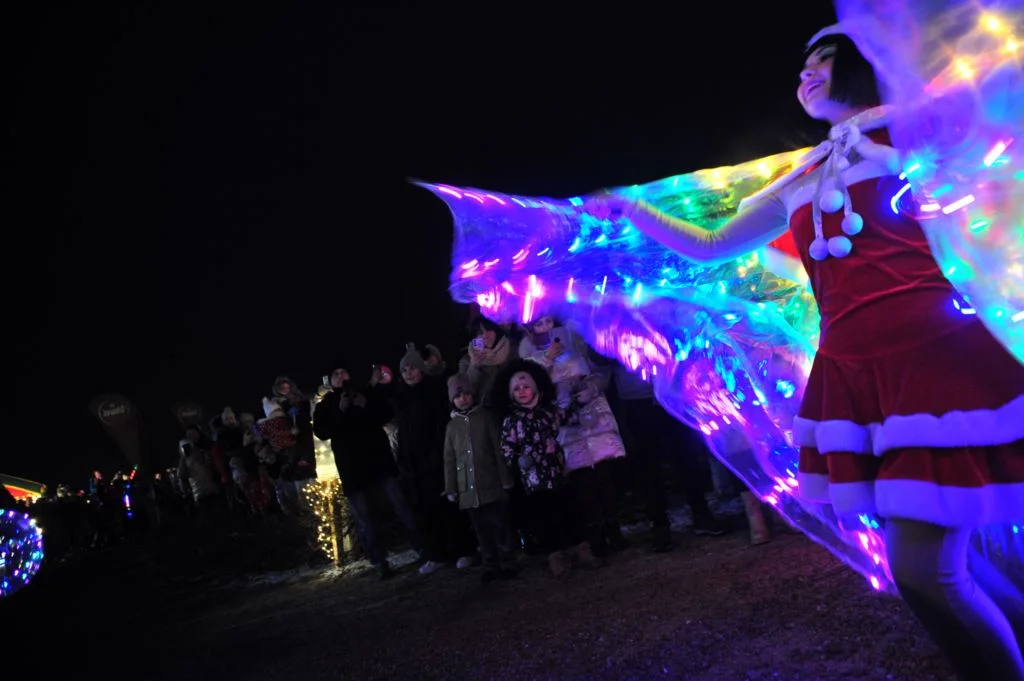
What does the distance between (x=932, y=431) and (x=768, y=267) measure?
115 centimetres

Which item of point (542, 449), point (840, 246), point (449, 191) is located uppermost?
point (449, 191)

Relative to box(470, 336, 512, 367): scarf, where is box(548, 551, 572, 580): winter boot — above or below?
below

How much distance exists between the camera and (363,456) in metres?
6.38

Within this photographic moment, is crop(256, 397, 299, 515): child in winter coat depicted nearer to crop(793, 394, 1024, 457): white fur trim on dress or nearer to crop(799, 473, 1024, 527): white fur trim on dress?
crop(793, 394, 1024, 457): white fur trim on dress

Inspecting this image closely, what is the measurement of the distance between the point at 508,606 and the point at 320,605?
6.44ft

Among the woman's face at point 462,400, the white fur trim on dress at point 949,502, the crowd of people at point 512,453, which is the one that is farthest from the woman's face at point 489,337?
the white fur trim on dress at point 949,502

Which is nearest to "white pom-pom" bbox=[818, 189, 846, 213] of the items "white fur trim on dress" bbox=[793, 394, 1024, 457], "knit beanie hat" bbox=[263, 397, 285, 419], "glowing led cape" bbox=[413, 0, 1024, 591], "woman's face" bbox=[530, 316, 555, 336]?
"glowing led cape" bbox=[413, 0, 1024, 591]

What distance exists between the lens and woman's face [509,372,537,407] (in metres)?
5.22

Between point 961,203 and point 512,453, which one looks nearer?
point 961,203

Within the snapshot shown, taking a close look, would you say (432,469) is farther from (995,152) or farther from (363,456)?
(995,152)

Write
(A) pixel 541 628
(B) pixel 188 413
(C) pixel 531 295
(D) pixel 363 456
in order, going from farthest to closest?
(B) pixel 188 413
(D) pixel 363 456
(A) pixel 541 628
(C) pixel 531 295

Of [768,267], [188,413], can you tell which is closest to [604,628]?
[768,267]

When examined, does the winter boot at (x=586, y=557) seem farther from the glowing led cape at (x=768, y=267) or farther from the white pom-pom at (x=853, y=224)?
the white pom-pom at (x=853, y=224)

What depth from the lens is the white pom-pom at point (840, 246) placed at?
1812mm
